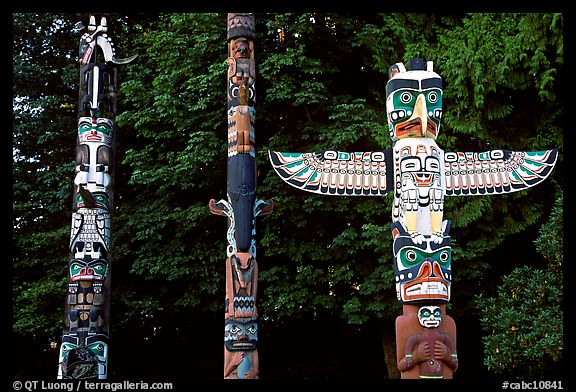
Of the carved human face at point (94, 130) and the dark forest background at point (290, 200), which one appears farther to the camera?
the dark forest background at point (290, 200)

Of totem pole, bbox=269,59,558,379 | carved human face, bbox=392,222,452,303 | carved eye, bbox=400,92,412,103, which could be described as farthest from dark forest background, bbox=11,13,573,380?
carved eye, bbox=400,92,412,103

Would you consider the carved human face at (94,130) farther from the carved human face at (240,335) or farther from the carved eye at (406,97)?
the carved eye at (406,97)

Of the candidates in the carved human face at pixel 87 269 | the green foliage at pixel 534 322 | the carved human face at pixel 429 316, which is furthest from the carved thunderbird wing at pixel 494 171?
the carved human face at pixel 87 269

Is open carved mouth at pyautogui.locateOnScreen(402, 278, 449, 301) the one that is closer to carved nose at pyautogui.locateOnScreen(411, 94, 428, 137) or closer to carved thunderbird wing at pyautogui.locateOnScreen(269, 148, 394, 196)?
carved thunderbird wing at pyautogui.locateOnScreen(269, 148, 394, 196)

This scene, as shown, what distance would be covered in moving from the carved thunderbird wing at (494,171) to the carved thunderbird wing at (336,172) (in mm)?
705

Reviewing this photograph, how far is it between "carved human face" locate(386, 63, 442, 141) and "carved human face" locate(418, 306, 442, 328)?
1847 mm

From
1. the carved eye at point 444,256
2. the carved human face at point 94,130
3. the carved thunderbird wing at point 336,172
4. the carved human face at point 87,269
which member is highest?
the carved human face at point 94,130

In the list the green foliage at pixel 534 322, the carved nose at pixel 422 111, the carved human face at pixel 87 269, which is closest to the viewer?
the carved nose at pixel 422 111

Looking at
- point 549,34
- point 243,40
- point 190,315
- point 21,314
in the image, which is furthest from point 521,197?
point 21,314

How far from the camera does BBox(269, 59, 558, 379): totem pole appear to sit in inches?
246

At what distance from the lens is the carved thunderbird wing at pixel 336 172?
690cm

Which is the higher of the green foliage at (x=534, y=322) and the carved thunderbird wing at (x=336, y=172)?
the carved thunderbird wing at (x=336, y=172)

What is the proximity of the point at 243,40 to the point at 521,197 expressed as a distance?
530 cm

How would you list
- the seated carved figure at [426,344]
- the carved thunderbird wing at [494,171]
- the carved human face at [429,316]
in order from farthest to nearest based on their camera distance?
the carved thunderbird wing at [494,171] → the carved human face at [429,316] → the seated carved figure at [426,344]
